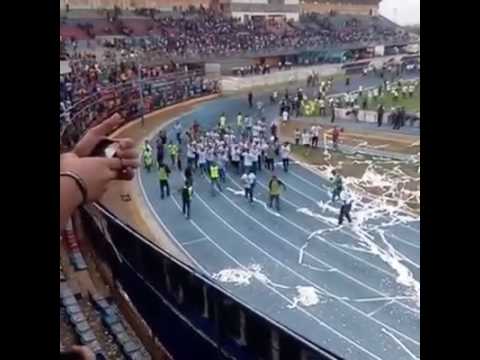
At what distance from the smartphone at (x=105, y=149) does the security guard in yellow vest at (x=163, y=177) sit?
2798 mm

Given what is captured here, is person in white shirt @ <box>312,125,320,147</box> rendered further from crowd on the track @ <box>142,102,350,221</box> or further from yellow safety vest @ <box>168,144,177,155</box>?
yellow safety vest @ <box>168,144,177,155</box>

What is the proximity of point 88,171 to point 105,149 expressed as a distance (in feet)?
0.28

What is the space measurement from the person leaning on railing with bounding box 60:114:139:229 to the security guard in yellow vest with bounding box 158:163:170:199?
9.19 feet

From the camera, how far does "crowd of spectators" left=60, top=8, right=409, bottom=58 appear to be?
11.8 feet

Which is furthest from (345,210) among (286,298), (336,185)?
(286,298)

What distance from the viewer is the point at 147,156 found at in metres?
3.32

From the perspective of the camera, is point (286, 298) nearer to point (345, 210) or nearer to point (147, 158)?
point (345, 210)

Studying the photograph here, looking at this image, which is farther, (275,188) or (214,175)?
(275,188)

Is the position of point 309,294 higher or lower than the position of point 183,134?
lower

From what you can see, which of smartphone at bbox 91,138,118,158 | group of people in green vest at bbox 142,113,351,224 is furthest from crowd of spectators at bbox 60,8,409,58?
smartphone at bbox 91,138,118,158
